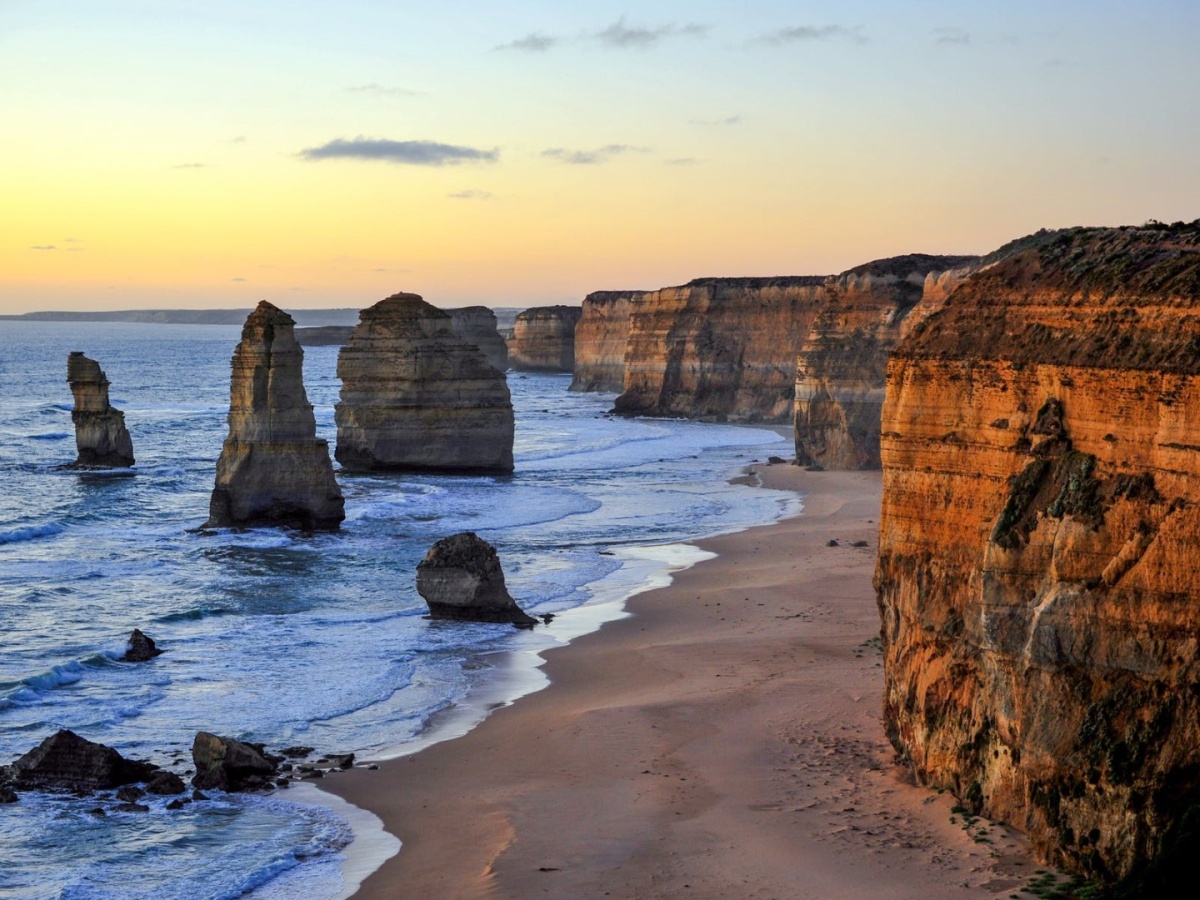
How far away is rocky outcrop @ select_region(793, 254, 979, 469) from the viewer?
54375mm

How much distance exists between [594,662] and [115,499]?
2960 cm

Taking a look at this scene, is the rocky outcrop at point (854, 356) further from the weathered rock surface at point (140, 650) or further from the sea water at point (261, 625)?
the weathered rock surface at point (140, 650)

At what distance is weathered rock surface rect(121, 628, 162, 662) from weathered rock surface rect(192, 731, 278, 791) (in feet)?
23.1

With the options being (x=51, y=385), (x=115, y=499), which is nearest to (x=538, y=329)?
(x=51, y=385)

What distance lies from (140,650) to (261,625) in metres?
3.23

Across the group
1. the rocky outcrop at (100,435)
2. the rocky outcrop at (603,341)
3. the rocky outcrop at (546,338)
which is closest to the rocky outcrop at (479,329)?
the rocky outcrop at (603,341)

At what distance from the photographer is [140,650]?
955 inches

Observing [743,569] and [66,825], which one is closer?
[66,825]

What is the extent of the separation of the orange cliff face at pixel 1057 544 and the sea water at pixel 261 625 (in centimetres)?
685

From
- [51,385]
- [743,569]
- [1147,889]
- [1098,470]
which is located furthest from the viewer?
[51,385]

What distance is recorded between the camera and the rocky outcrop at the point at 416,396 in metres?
52.2

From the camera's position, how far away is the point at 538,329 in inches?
6235

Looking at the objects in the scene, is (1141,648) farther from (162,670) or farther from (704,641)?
(162,670)

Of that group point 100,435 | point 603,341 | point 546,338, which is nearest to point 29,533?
point 100,435
